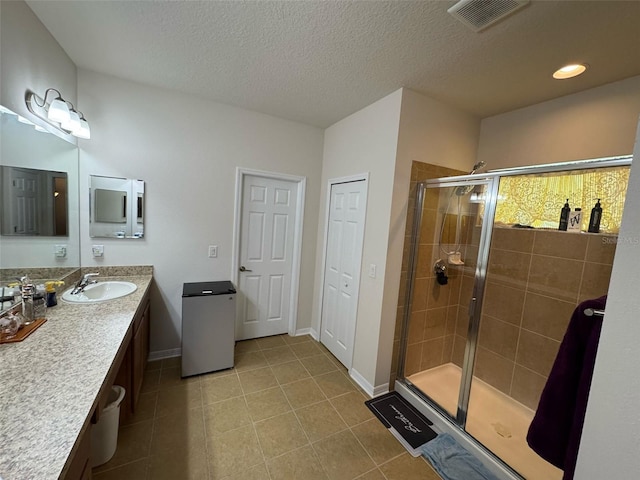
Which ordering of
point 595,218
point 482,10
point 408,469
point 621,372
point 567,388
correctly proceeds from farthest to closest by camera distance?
point 595,218 < point 408,469 < point 482,10 < point 567,388 < point 621,372

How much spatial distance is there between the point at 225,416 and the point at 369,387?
1.24 metres

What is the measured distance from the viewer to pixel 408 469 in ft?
5.35

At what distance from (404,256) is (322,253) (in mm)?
1126

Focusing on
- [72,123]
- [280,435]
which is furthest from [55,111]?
[280,435]

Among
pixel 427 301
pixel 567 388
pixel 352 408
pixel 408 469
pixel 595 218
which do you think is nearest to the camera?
pixel 567 388

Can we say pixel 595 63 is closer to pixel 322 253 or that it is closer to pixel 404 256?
pixel 404 256

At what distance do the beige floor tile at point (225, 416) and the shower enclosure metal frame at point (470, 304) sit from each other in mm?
1380

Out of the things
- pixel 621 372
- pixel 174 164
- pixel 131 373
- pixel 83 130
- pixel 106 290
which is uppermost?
pixel 83 130

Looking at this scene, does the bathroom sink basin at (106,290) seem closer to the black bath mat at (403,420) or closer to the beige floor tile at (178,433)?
the beige floor tile at (178,433)

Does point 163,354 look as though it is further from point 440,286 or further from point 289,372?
point 440,286

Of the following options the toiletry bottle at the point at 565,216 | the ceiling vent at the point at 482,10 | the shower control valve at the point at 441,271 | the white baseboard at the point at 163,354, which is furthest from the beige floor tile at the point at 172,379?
the toiletry bottle at the point at 565,216

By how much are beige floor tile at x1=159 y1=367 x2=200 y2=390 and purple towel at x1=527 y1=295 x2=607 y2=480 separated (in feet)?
8.11

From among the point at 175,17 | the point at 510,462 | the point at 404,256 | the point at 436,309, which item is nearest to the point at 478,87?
the point at 404,256

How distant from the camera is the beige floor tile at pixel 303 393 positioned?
7.03 ft
